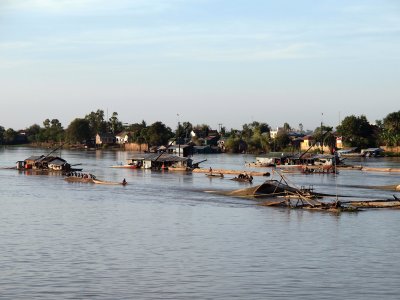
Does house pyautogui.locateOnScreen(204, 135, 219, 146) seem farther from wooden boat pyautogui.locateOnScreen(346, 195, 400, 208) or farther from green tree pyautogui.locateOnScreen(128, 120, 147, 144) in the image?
wooden boat pyautogui.locateOnScreen(346, 195, 400, 208)

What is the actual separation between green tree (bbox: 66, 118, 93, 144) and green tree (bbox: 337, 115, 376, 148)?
6865cm

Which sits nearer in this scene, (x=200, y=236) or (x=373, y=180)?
(x=200, y=236)

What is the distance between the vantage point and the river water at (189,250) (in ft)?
75.6

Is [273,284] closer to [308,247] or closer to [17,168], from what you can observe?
[308,247]

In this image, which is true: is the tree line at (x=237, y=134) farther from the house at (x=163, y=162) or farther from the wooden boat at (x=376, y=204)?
the wooden boat at (x=376, y=204)

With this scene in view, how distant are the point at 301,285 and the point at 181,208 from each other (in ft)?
67.2

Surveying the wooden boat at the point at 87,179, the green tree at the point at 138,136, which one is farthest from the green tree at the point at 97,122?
the wooden boat at the point at 87,179

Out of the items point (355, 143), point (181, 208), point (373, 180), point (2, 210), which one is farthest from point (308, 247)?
point (355, 143)

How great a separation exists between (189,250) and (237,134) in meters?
129

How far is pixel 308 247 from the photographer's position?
30125 mm

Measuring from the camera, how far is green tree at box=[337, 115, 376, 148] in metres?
124

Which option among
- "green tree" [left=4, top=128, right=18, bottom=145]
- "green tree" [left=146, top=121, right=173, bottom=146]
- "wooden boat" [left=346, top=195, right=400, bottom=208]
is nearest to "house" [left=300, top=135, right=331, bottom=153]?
"green tree" [left=146, top=121, right=173, bottom=146]

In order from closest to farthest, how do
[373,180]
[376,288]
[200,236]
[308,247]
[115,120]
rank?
[376,288] < [308,247] < [200,236] < [373,180] < [115,120]

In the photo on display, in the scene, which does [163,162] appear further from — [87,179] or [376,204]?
[376,204]
